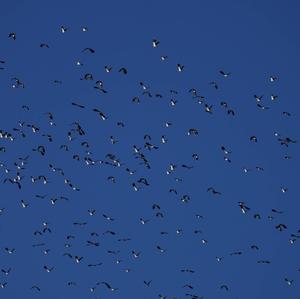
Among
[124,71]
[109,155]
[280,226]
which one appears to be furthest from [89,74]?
[280,226]

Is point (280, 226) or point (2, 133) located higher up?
point (2, 133)

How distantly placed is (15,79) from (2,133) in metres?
5.10

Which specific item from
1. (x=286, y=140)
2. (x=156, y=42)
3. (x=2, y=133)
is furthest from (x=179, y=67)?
(x=2, y=133)

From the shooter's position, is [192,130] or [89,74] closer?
[89,74]

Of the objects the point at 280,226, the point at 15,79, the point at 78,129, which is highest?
the point at 15,79

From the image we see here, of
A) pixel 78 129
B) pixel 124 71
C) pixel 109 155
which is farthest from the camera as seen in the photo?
pixel 109 155

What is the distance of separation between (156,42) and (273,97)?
7.85 metres

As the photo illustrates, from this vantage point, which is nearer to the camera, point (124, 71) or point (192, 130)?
point (124, 71)

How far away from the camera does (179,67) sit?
50.5m

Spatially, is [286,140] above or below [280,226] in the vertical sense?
above

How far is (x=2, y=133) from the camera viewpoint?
5388 centimetres

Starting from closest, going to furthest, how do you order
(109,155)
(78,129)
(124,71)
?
(124,71), (78,129), (109,155)

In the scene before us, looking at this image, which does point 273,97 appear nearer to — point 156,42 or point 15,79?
point 156,42

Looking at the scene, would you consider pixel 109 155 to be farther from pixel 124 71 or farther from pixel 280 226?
pixel 280 226
